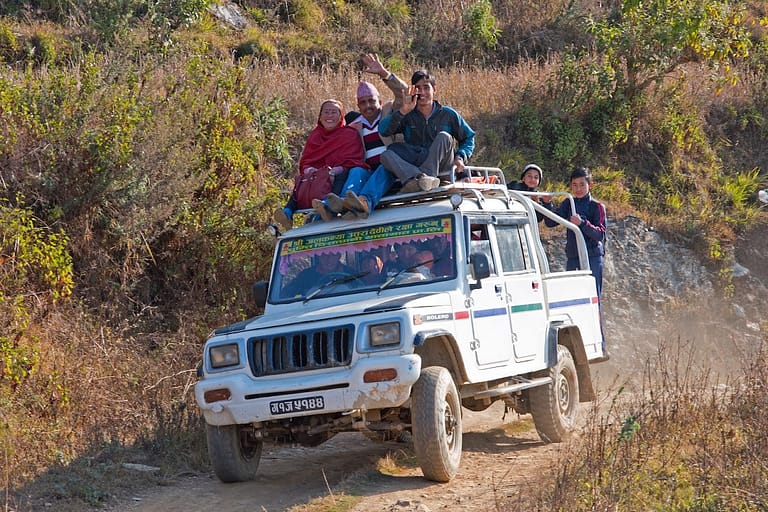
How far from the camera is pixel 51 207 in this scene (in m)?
10.6

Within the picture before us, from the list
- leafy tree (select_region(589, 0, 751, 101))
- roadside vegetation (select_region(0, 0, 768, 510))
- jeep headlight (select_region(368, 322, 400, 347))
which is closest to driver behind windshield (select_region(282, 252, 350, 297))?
jeep headlight (select_region(368, 322, 400, 347))

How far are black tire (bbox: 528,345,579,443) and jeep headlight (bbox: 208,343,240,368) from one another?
9.16 ft

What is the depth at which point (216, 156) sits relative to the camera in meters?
12.1

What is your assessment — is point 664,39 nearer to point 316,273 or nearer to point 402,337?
point 316,273

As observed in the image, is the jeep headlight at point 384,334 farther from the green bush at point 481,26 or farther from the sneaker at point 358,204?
the green bush at point 481,26

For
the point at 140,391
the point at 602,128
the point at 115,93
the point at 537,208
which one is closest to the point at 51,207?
the point at 115,93

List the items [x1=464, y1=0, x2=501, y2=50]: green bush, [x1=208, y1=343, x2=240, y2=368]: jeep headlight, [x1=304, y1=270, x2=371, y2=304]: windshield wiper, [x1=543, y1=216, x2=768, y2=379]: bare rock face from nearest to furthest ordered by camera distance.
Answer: [x1=208, y1=343, x2=240, y2=368]: jeep headlight, [x1=304, y1=270, x2=371, y2=304]: windshield wiper, [x1=543, y1=216, x2=768, y2=379]: bare rock face, [x1=464, y1=0, x2=501, y2=50]: green bush

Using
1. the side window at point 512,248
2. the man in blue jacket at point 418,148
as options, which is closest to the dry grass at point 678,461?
the side window at point 512,248

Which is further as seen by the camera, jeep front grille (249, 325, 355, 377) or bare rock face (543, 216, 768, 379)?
bare rock face (543, 216, 768, 379)

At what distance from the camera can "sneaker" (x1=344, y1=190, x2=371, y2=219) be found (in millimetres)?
7938

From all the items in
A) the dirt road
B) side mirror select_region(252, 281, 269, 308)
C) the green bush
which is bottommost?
the dirt road

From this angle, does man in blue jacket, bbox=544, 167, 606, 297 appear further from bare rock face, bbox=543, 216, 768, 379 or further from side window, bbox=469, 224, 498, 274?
bare rock face, bbox=543, 216, 768, 379

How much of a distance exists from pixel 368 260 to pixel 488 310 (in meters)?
1.03

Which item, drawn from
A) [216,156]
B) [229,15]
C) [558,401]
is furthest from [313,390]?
[229,15]
